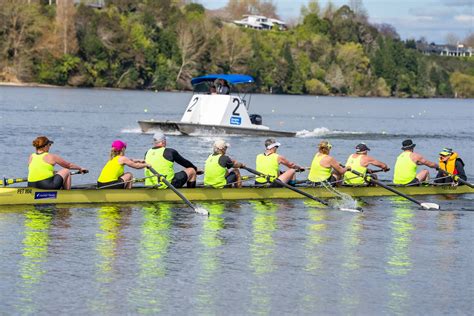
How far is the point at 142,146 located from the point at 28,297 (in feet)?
108

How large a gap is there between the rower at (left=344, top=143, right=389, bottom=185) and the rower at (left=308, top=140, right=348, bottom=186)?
0.70 m

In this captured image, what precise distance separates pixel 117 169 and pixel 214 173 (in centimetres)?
267

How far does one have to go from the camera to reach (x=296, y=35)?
19062cm

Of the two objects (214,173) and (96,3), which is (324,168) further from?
(96,3)

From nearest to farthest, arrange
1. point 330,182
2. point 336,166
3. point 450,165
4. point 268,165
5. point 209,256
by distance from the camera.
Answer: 1. point 209,256
2. point 268,165
3. point 336,166
4. point 330,182
5. point 450,165

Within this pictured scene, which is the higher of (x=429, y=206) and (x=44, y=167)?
(x=44, y=167)

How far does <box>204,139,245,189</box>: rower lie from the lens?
2534 cm

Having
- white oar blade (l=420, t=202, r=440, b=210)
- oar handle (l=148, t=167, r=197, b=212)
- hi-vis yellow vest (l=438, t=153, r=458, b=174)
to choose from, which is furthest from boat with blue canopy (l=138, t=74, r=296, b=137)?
oar handle (l=148, t=167, r=197, b=212)

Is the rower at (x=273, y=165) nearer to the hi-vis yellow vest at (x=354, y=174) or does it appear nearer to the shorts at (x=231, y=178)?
the shorts at (x=231, y=178)

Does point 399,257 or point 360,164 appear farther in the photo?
point 360,164

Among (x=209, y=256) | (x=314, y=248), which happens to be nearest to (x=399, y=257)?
(x=314, y=248)

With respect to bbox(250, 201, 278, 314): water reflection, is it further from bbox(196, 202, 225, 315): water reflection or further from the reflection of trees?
the reflection of trees

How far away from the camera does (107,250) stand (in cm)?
1881

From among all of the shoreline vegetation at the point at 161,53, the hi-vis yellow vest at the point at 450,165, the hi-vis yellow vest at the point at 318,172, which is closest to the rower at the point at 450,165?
the hi-vis yellow vest at the point at 450,165
